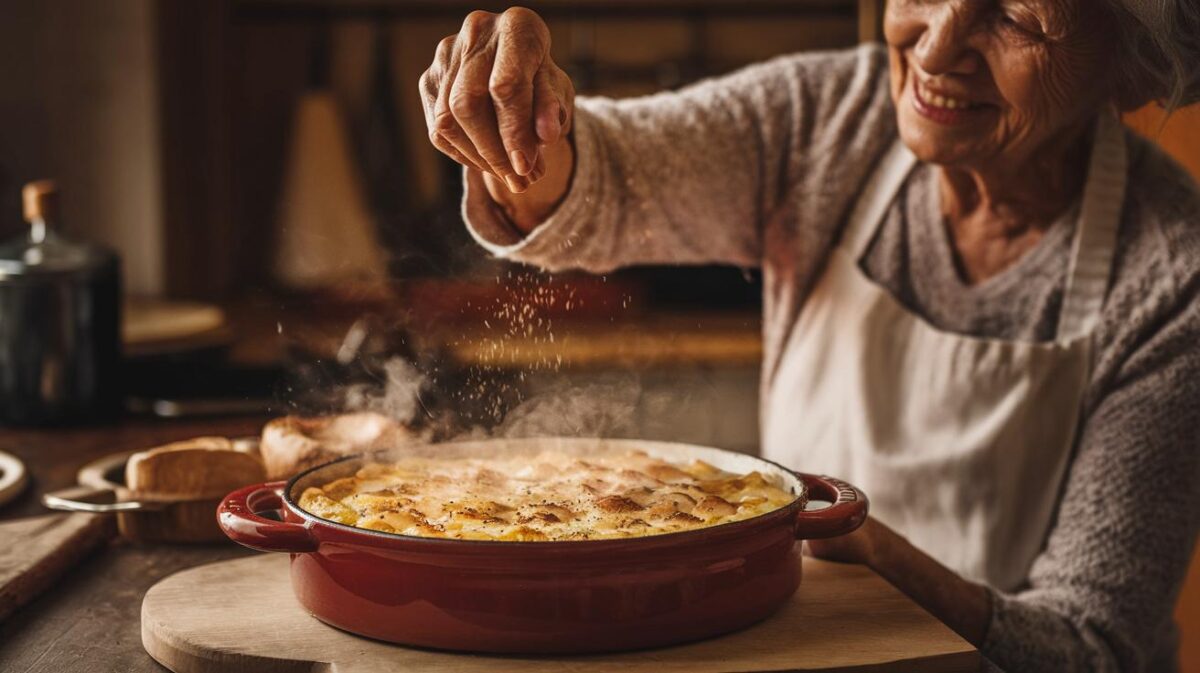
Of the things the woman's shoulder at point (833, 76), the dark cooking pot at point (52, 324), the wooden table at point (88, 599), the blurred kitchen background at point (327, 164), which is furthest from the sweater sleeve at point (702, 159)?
the blurred kitchen background at point (327, 164)

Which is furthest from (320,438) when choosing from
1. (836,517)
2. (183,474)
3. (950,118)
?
(950,118)

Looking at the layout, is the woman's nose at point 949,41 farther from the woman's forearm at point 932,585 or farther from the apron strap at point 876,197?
the woman's forearm at point 932,585

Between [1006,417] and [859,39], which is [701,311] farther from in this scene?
[1006,417]

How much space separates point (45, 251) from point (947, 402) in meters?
1.22

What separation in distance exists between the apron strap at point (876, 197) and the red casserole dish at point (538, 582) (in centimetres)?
78

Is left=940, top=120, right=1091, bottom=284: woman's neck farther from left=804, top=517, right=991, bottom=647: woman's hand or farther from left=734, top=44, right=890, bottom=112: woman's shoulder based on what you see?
left=804, top=517, right=991, bottom=647: woman's hand

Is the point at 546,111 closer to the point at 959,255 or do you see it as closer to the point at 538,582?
the point at 538,582

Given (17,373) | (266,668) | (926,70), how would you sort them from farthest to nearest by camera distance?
(17,373) → (926,70) → (266,668)

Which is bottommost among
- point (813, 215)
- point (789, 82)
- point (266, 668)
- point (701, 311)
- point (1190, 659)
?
point (1190, 659)

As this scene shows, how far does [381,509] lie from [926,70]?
796 millimetres

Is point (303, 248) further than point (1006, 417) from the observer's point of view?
Yes

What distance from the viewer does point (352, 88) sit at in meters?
3.91

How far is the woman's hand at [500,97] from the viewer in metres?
1.00

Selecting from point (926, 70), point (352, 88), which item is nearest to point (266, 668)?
point (926, 70)
